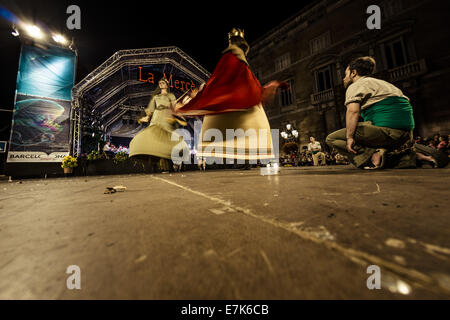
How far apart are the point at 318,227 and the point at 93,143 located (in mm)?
13036

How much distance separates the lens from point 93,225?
554 millimetres

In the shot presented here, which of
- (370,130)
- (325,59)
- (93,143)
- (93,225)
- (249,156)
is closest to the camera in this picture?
(93,225)

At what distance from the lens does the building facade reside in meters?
8.18

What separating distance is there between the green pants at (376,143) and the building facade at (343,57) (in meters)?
6.82

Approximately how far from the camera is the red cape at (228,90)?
7.91 feet

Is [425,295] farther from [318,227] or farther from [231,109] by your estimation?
[231,109]

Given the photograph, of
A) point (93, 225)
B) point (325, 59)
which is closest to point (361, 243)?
point (93, 225)

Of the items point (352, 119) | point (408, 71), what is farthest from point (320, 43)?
point (352, 119)

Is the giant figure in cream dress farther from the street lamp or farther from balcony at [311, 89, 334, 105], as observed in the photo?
balcony at [311, 89, 334, 105]

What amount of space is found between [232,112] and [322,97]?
11182mm

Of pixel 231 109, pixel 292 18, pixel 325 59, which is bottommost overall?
pixel 231 109

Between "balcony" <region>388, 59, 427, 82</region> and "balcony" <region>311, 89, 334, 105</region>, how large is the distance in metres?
2.66

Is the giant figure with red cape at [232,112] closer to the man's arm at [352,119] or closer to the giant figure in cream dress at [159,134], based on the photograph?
the man's arm at [352,119]

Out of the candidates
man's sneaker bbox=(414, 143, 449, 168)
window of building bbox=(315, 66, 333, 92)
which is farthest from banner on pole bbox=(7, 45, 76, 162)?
window of building bbox=(315, 66, 333, 92)
